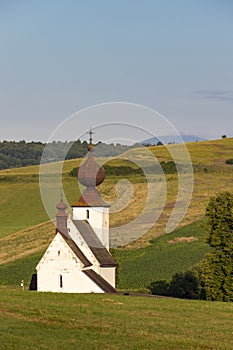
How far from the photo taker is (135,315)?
1268 inches

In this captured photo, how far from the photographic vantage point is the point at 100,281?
43.8 metres

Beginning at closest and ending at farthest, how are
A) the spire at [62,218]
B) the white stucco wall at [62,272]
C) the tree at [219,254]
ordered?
the white stucco wall at [62,272], the spire at [62,218], the tree at [219,254]

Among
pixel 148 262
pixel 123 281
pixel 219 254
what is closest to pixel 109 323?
pixel 219 254

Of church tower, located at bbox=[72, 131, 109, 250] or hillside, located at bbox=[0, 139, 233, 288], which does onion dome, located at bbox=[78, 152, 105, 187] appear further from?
hillside, located at bbox=[0, 139, 233, 288]

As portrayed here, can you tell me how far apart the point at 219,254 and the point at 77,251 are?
9508mm

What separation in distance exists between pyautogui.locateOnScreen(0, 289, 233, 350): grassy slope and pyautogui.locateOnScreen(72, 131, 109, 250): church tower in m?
7.88

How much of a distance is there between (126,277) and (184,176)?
50739mm

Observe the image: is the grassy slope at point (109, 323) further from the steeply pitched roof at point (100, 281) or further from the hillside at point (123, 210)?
the hillside at point (123, 210)

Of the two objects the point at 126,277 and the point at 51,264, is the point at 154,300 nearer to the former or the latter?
A: the point at 51,264

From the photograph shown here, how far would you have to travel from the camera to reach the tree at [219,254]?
1891 inches

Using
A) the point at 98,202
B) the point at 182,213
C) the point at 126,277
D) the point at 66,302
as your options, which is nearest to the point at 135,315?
the point at 66,302

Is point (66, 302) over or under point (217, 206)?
under

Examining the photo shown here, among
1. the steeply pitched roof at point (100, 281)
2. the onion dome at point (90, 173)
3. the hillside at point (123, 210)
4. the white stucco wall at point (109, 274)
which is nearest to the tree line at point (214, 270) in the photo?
the white stucco wall at point (109, 274)

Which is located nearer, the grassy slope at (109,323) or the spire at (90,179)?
the grassy slope at (109,323)
